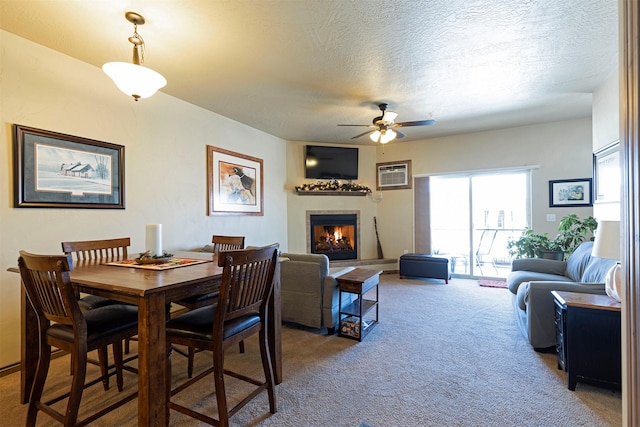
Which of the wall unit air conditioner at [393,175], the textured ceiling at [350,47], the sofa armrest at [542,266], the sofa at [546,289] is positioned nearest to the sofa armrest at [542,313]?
the sofa at [546,289]

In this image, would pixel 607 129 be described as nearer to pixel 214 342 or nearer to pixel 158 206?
pixel 214 342

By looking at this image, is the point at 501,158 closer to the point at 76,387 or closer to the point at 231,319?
the point at 231,319

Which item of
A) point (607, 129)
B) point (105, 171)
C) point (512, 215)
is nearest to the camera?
point (105, 171)

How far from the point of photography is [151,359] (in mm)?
1395

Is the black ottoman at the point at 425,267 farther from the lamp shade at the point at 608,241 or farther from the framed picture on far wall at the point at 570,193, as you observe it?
the lamp shade at the point at 608,241

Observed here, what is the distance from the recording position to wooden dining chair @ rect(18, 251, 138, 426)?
4.68ft

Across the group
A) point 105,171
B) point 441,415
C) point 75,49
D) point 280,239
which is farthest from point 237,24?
point 280,239

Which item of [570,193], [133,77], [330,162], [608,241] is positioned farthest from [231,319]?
[570,193]

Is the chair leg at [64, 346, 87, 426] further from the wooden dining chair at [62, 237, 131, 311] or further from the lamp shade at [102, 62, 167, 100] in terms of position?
the lamp shade at [102, 62, 167, 100]

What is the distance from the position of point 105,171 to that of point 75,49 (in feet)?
3.51

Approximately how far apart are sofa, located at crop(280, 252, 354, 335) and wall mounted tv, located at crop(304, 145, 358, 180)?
3.00m

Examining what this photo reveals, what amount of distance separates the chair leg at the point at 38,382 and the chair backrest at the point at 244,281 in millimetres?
986

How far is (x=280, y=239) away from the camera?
216 inches

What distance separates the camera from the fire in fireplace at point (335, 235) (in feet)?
19.4
